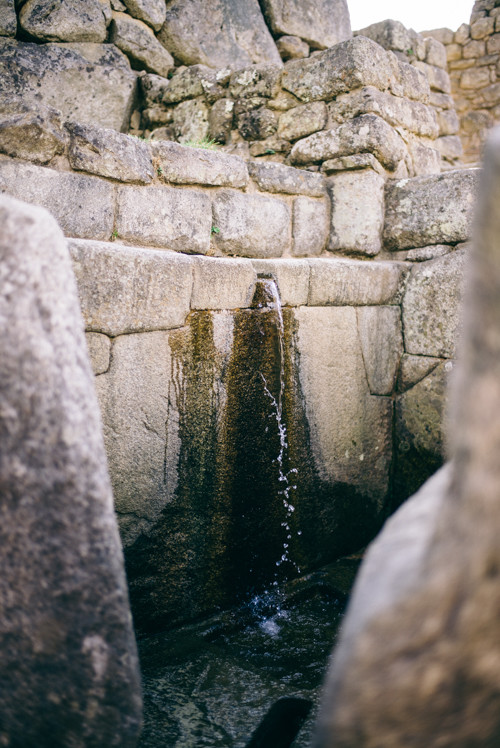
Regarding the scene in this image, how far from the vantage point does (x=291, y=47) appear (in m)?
4.29

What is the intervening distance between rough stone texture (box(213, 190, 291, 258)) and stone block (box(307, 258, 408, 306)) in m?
0.22

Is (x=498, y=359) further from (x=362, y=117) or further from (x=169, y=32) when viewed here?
(x=169, y=32)

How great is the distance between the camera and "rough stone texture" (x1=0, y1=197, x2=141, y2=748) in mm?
967

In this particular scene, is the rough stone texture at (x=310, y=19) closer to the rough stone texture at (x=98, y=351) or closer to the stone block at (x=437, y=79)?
the stone block at (x=437, y=79)

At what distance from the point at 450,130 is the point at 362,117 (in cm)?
326

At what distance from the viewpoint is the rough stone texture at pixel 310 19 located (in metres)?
4.24

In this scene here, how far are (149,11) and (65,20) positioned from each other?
0.66 metres

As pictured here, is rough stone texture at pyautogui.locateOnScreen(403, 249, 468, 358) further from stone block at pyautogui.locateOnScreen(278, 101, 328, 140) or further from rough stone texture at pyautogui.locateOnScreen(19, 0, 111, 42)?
rough stone texture at pyautogui.locateOnScreen(19, 0, 111, 42)

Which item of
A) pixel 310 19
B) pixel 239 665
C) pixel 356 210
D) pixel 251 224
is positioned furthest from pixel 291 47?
pixel 239 665

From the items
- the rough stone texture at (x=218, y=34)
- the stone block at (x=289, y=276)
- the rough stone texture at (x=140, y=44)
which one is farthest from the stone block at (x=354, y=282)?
the rough stone texture at (x=140, y=44)

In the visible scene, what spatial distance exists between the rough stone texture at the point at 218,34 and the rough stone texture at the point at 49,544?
3.40m

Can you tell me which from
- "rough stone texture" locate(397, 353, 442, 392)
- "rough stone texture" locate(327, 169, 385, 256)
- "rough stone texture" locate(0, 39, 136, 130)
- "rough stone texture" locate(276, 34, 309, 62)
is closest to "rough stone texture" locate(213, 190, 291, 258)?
"rough stone texture" locate(327, 169, 385, 256)

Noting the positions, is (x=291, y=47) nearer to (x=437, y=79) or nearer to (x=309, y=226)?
(x=437, y=79)

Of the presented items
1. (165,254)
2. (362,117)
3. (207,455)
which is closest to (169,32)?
(362,117)
